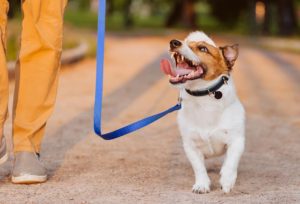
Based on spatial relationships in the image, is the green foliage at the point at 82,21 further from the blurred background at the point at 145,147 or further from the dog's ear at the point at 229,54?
the dog's ear at the point at 229,54

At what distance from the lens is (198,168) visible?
4.45 metres

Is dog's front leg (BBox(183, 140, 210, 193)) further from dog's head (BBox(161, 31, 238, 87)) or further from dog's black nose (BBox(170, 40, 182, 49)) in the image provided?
dog's black nose (BBox(170, 40, 182, 49))

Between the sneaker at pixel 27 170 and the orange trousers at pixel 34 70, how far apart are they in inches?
1.7

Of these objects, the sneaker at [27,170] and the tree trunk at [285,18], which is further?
the tree trunk at [285,18]

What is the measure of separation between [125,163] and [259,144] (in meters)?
1.36

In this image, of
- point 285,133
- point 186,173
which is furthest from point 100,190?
point 285,133

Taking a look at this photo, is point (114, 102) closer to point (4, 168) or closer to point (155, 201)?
point (4, 168)

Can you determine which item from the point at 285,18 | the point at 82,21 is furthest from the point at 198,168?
the point at 82,21

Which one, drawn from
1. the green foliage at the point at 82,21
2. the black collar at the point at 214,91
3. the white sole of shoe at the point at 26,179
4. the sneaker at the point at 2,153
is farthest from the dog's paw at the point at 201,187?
the green foliage at the point at 82,21

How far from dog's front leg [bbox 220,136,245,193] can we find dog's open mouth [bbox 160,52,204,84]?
0.45 m

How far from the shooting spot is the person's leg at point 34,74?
14.5ft

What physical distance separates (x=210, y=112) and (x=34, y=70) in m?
1.03

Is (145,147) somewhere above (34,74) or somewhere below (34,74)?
below

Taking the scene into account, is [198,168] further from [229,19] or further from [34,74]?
[229,19]
